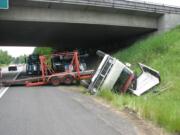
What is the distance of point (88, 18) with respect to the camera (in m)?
30.9

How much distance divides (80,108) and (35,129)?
395 cm

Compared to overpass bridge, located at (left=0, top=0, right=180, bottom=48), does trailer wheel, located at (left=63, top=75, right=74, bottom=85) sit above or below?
below

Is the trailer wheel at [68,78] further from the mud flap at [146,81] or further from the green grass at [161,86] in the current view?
the mud flap at [146,81]

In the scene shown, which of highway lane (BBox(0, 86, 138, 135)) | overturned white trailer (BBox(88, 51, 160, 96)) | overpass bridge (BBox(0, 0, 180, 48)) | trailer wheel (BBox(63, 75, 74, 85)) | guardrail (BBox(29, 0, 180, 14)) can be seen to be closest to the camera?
highway lane (BBox(0, 86, 138, 135))

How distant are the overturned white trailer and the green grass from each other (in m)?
0.58

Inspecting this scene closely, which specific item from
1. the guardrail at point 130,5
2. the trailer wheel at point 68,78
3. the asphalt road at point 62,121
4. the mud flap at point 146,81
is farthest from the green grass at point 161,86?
the trailer wheel at point 68,78

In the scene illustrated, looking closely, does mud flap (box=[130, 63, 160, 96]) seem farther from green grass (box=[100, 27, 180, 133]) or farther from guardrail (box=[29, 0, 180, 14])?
guardrail (box=[29, 0, 180, 14])

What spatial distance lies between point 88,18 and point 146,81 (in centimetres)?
1284

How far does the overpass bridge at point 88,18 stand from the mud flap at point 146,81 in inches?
442

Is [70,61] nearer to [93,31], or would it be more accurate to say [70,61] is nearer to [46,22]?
[46,22]

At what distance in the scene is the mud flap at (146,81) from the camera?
60.7ft

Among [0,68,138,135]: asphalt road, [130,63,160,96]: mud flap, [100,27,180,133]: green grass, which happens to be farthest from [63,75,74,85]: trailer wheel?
[0,68,138,135]: asphalt road

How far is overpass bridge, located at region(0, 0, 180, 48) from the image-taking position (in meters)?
28.2

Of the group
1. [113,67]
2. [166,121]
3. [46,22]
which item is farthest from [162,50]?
[166,121]
